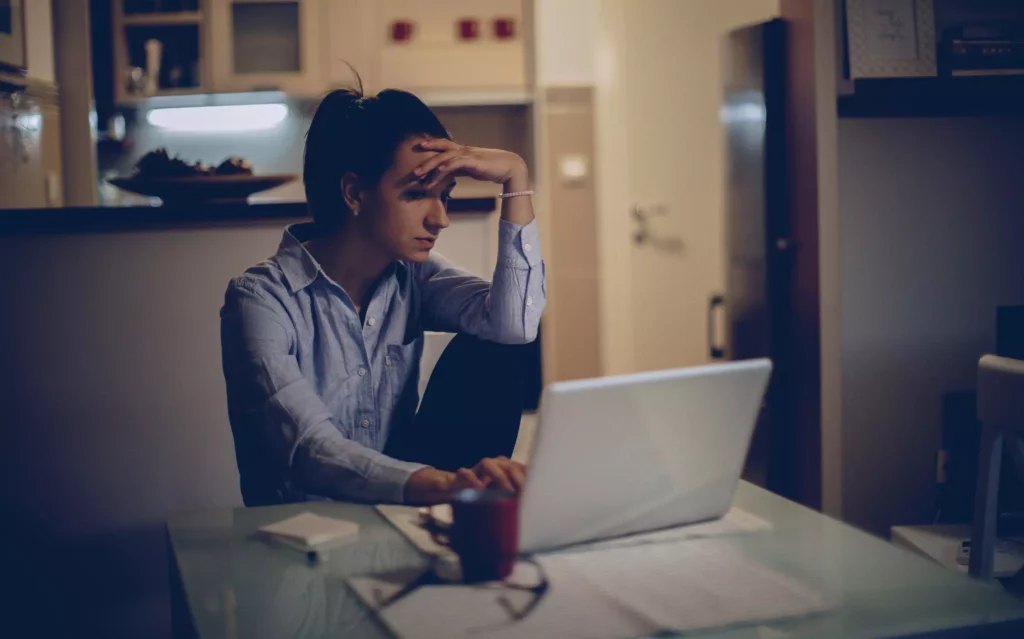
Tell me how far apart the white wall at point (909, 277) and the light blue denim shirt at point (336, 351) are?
126 cm

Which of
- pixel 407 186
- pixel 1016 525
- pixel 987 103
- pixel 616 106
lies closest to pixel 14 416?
pixel 407 186

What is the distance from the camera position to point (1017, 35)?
2.59 meters

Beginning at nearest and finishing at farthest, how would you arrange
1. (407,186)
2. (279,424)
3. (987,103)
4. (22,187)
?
(279,424) < (407,186) < (987,103) < (22,187)

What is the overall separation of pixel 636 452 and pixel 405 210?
0.89 m

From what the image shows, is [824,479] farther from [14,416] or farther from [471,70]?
[471,70]

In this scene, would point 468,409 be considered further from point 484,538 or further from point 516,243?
point 484,538

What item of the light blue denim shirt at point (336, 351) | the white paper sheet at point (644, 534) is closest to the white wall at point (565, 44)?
the light blue denim shirt at point (336, 351)

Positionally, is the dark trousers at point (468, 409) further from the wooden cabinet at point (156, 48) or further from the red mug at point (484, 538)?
the wooden cabinet at point (156, 48)

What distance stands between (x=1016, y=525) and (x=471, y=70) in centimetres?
298

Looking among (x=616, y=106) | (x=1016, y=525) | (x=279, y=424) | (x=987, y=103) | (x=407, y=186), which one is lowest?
(x=1016, y=525)

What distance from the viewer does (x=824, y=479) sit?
2.73 m

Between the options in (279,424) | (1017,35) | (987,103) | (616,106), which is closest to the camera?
(279,424)

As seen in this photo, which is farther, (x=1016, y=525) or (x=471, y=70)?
(x=471, y=70)

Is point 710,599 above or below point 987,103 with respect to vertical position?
below
